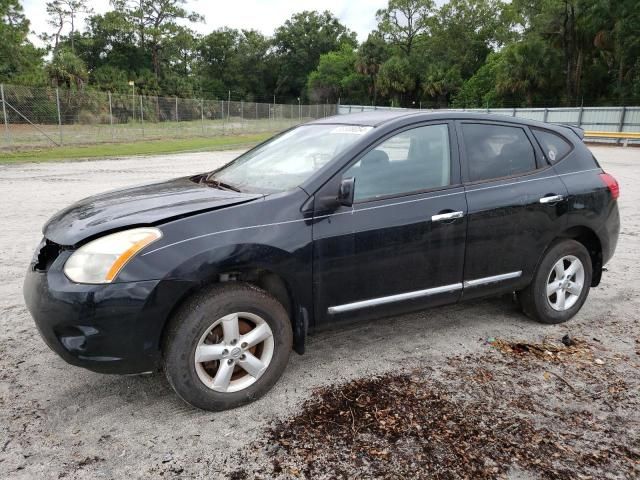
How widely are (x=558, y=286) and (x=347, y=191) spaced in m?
2.25

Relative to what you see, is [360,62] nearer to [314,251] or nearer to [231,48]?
[231,48]

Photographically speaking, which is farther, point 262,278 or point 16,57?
point 16,57

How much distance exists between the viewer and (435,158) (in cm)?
382

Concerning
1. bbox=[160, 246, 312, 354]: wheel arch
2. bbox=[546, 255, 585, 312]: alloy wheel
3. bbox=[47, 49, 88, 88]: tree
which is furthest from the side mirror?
bbox=[47, 49, 88, 88]: tree

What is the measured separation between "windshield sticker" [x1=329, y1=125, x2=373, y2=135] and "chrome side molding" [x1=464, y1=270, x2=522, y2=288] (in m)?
1.31

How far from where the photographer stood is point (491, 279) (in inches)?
156

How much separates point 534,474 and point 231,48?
95.2m

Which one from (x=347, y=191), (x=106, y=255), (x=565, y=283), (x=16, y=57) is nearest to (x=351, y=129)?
(x=347, y=191)

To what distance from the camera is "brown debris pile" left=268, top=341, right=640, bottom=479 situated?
8.57 feet

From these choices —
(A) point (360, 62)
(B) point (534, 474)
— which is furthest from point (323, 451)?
(A) point (360, 62)

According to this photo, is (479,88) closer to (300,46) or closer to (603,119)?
(603,119)

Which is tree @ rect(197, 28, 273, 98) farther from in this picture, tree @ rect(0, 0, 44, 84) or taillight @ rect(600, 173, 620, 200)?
taillight @ rect(600, 173, 620, 200)

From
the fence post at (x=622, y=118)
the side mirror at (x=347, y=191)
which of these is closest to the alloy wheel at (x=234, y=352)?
the side mirror at (x=347, y=191)

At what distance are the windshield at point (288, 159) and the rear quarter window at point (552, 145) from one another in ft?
5.34
